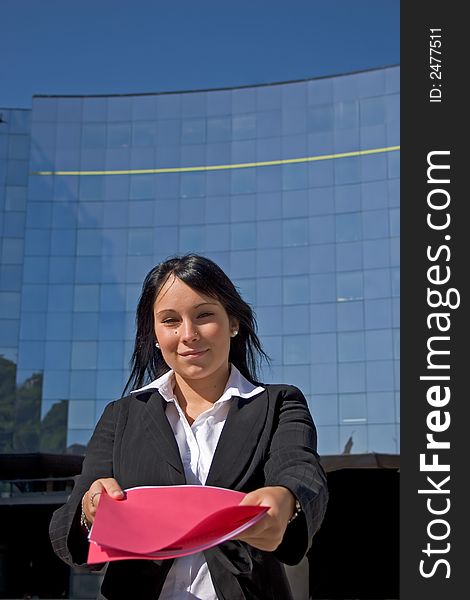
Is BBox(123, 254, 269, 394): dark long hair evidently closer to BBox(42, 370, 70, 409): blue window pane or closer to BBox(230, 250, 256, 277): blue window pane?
BBox(230, 250, 256, 277): blue window pane

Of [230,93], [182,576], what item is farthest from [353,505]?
[230,93]

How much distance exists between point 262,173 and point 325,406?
7473 mm

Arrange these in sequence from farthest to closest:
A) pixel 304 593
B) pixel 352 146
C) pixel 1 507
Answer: pixel 352 146, pixel 1 507, pixel 304 593

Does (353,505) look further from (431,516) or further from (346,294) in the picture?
(346,294)

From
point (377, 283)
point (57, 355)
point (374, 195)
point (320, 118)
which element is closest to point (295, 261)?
point (377, 283)

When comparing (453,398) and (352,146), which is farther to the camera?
(352,146)

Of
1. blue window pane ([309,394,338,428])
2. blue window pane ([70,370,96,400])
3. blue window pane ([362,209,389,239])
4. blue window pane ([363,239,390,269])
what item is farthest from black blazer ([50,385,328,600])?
blue window pane ([70,370,96,400])

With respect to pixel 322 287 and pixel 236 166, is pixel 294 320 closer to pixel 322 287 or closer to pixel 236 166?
pixel 322 287

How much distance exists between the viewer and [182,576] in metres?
1.48

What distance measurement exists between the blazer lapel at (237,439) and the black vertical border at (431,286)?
0.56 meters

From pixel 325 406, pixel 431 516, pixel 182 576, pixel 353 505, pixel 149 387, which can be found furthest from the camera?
pixel 325 406

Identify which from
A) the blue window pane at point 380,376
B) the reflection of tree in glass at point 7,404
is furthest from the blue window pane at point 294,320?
the reflection of tree in glass at point 7,404

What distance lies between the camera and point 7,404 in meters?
26.7

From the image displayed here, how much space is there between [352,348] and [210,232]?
5614mm
